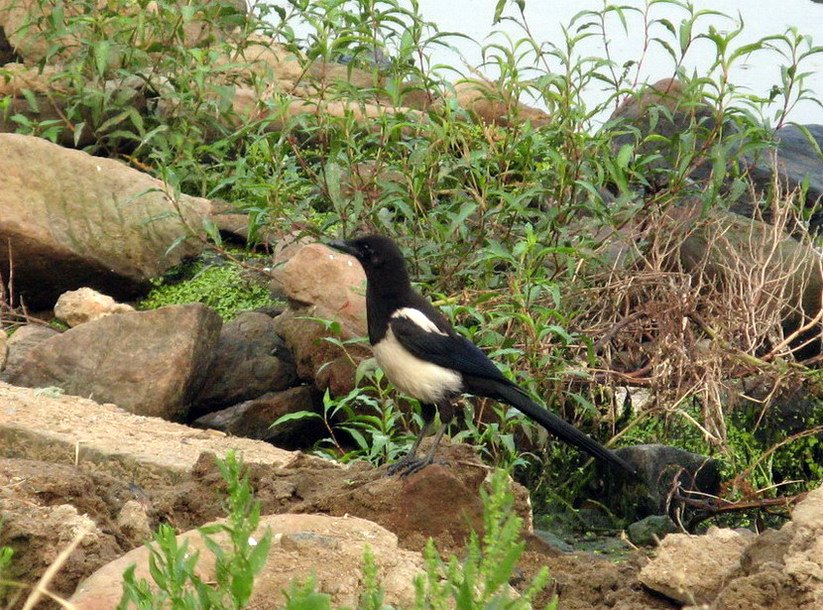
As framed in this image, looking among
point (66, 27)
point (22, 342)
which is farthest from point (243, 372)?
point (66, 27)

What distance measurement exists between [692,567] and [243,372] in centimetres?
337

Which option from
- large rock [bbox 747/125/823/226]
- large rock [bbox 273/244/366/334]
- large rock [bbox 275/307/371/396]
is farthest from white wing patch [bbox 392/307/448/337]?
large rock [bbox 747/125/823/226]

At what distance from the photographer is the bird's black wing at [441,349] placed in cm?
481

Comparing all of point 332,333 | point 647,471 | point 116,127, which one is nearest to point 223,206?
point 116,127

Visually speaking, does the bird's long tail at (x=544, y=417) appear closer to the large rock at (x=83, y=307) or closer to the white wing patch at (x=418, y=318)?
the white wing patch at (x=418, y=318)

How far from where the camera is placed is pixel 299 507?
153 inches

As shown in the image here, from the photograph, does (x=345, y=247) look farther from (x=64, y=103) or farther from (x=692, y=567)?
(x=64, y=103)

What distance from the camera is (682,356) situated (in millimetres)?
6039

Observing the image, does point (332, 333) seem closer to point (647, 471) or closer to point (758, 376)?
point (647, 471)

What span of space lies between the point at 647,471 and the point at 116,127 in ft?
13.4

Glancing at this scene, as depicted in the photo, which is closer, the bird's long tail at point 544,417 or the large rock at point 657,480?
the bird's long tail at point 544,417

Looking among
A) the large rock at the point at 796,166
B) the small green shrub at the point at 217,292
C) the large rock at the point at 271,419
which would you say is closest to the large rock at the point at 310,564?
the large rock at the point at 271,419

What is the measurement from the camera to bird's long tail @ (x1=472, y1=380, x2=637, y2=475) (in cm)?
479

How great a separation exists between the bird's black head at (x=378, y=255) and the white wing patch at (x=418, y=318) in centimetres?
16
